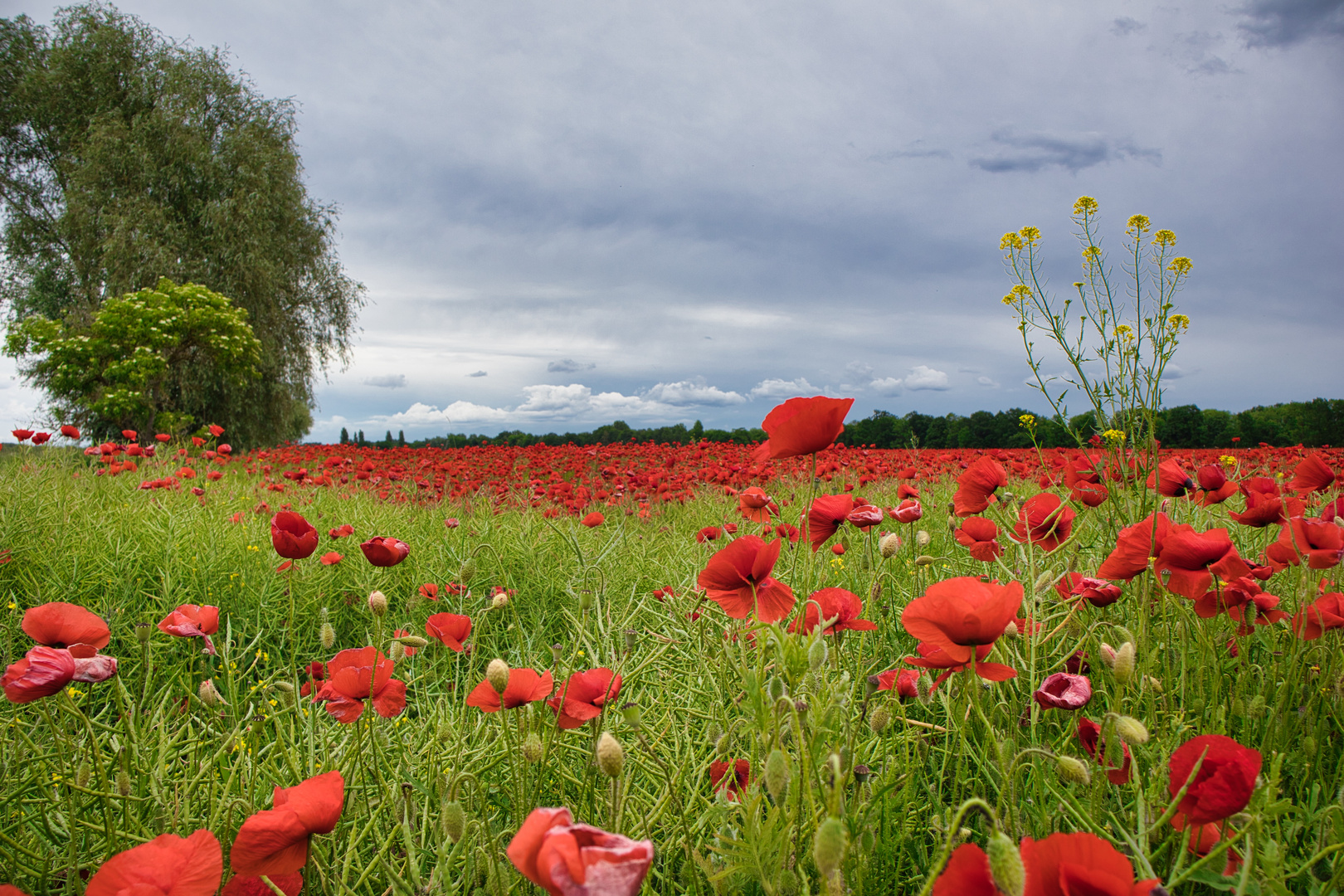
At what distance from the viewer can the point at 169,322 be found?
38.3ft

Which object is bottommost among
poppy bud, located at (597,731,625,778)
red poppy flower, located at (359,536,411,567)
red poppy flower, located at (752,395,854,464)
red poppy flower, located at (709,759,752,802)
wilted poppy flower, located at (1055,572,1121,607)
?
red poppy flower, located at (709,759,752,802)

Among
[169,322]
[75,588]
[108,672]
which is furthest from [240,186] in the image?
[108,672]

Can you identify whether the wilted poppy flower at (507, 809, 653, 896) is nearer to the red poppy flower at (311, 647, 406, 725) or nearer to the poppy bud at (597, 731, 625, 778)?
the poppy bud at (597, 731, 625, 778)

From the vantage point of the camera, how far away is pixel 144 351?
38.2 ft

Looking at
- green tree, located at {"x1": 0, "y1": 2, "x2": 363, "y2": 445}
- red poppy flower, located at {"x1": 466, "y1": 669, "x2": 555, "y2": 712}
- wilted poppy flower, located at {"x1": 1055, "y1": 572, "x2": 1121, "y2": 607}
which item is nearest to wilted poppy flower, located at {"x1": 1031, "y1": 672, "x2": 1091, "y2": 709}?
wilted poppy flower, located at {"x1": 1055, "y1": 572, "x2": 1121, "y2": 607}

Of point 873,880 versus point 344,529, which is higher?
point 344,529

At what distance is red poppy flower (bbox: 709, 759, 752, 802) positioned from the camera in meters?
0.98

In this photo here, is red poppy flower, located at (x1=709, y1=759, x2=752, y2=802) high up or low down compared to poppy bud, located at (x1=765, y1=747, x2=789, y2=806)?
down

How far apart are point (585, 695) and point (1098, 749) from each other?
2.54 feet

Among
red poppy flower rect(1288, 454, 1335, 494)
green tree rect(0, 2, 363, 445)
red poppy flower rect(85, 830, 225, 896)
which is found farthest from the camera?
green tree rect(0, 2, 363, 445)

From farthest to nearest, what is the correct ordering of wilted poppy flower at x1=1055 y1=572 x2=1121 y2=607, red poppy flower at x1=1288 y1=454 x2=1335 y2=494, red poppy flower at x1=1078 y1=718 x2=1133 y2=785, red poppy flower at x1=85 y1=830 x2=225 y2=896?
red poppy flower at x1=1288 y1=454 x2=1335 y2=494 → wilted poppy flower at x1=1055 y1=572 x2=1121 y2=607 → red poppy flower at x1=1078 y1=718 x2=1133 y2=785 → red poppy flower at x1=85 y1=830 x2=225 y2=896

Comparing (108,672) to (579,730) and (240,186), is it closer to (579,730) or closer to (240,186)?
(579,730)

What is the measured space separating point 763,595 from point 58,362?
16.4 metres

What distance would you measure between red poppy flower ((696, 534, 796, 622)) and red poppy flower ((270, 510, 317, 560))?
30.9 inches
